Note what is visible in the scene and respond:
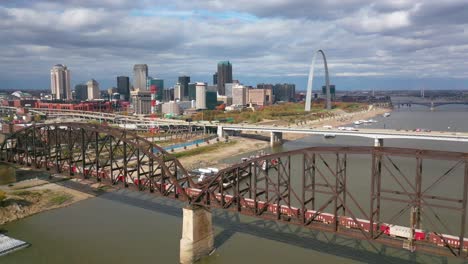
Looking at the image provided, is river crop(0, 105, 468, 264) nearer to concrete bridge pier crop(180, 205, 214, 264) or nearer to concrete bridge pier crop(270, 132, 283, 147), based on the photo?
concrete bridge pier crop(180, 205, 214, 264)

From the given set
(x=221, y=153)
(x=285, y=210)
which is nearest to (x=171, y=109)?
(x=221, y=153)

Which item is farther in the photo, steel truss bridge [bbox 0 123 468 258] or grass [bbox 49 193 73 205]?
grass [bbox 49 193 73 205]

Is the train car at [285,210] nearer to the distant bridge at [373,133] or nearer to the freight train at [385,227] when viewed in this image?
the freight train at [385,227]

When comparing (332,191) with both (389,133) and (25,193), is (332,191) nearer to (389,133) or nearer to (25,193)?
(25,193)

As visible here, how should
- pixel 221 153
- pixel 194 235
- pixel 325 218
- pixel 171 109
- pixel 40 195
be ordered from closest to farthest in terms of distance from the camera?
pixel 325 218 < pixel 194 235 < pixel 40 195 < pixel 221 153 < pixel 171 109

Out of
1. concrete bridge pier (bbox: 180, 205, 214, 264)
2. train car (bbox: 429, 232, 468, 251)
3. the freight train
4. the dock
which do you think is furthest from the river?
train car (bbox: 429, 232, 468, 251)

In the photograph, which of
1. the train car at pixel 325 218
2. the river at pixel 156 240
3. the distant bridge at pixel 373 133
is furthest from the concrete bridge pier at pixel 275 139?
the train car at pixel 325 218
